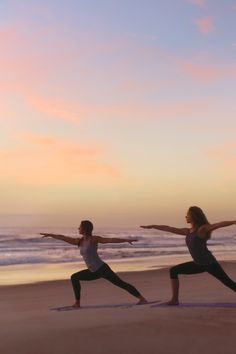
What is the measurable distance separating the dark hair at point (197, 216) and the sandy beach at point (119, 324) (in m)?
1.50

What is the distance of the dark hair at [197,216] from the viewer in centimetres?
1014

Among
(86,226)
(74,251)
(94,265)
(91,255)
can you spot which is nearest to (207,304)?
(94,265)

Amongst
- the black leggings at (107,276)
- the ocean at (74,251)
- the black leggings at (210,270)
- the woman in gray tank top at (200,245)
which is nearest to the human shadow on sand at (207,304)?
the woman in gray tank top at (200,245)

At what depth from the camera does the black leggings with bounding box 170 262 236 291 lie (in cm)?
1017

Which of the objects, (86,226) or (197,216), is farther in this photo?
(86,226)

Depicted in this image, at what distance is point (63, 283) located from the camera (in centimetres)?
1689

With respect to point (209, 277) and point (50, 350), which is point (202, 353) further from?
point (209, 277)

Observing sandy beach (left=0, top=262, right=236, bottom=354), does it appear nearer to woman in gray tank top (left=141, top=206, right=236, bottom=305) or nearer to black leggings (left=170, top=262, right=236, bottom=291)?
black leggings (left=170, top=262, right=236, bottom=291)

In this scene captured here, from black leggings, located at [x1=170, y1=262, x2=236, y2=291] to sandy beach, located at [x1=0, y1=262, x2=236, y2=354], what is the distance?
0.43 metres

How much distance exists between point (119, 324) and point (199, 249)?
234 centimetres

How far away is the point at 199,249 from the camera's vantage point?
10305 millimetres

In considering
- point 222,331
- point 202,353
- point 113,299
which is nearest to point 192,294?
point 113,299

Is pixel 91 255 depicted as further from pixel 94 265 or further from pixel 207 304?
pixel 207 304

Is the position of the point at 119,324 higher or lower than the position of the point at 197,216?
lower
